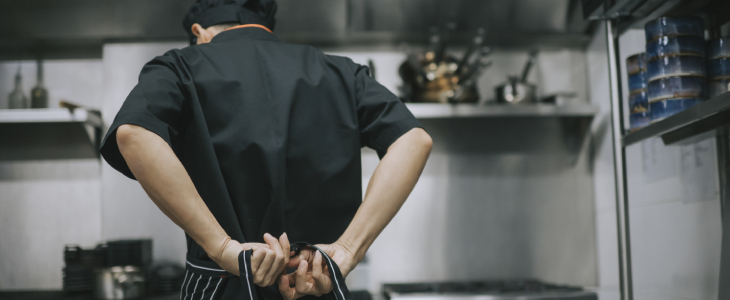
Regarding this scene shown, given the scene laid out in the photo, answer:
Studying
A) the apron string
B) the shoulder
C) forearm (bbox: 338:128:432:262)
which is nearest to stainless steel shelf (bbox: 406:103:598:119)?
the shoulder

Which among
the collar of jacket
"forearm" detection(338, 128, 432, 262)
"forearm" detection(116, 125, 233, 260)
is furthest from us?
the collar of jacket

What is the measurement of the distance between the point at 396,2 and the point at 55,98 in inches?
56.3

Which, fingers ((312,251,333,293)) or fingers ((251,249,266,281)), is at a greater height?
fingers ((251,249,266,281))

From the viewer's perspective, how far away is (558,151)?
6.86 ft

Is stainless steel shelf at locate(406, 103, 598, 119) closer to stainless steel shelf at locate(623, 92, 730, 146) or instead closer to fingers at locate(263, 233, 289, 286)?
stainless steel shelf at locate(623, 92, 730, 146)

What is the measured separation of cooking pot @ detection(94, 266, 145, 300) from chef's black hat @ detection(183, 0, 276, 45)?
0.97 metres

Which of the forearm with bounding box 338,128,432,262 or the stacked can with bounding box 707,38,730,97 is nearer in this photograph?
the forearm with bounding box 338,128,432,262

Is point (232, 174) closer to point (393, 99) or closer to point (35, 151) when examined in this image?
point (393, 99)

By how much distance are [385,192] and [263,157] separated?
19cm

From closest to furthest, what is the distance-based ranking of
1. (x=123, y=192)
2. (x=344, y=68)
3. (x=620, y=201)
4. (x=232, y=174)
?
(x=232, y=174), (x=344, y=68), (x=620, y=201), (x=123, y=192)

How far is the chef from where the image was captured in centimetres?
66

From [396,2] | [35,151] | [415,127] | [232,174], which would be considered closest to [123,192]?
[35,151]

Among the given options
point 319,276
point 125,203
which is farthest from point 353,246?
point 125,203

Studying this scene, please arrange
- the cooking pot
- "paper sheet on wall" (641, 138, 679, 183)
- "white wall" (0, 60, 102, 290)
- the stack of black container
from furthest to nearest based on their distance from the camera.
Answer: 1. "white wall" (0, 60, 102, 290)
2. the stack of black container
3. the cooking pot
4. "paper sheet on wall" (641, 138, 679, 183)
